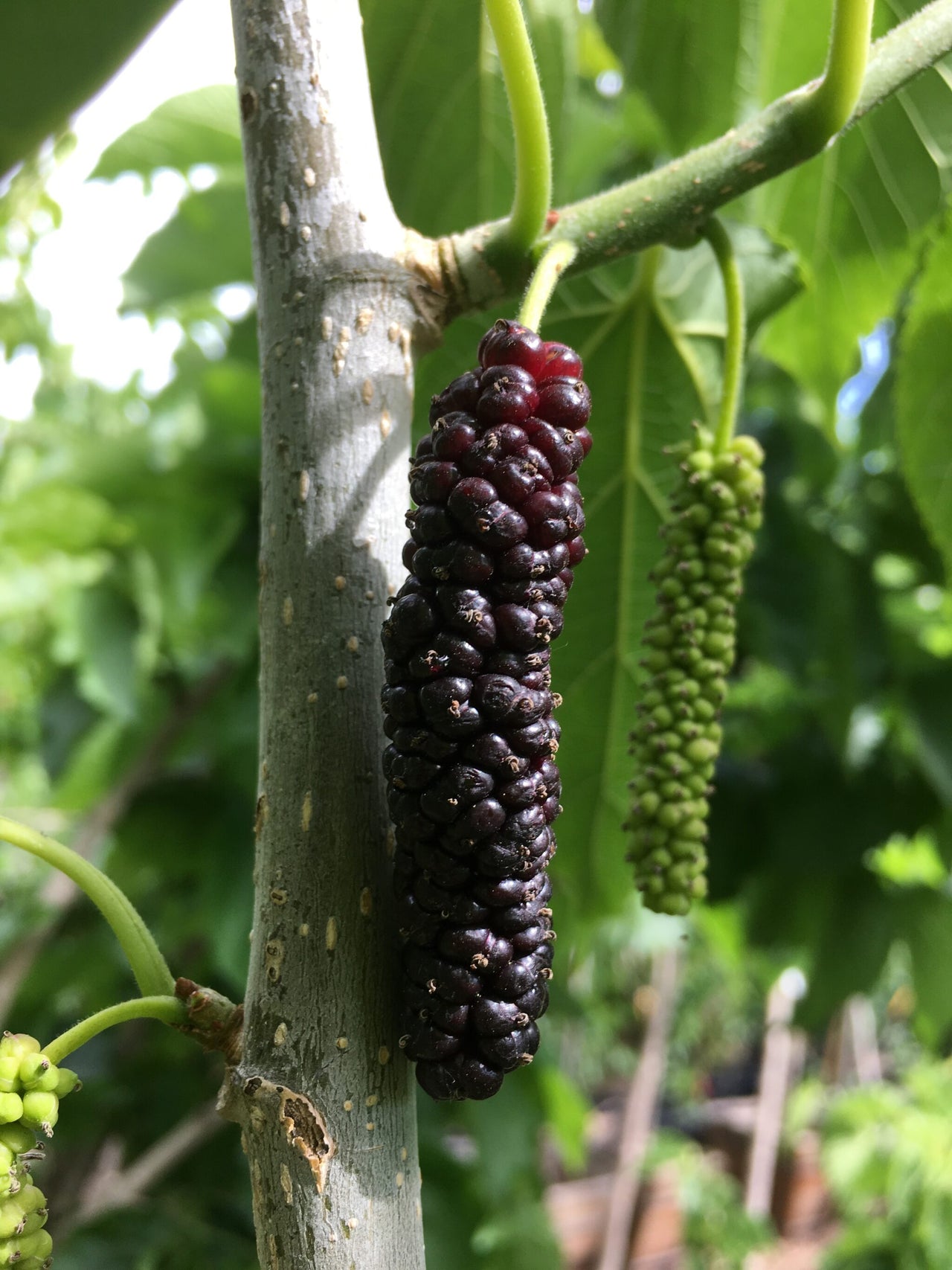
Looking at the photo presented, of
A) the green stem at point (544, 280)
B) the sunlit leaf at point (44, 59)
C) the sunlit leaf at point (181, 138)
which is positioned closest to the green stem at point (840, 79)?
the green stem at point (544, 280)

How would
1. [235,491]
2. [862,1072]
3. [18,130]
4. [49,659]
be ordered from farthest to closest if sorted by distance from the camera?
1. [862,1072]
2. [49,659]
3. [235,491]
4. [18,130]

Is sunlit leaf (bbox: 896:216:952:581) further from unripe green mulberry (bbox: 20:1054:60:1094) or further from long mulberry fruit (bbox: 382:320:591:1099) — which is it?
unripe green mulberry (bbox: 20:1054:60:1094)

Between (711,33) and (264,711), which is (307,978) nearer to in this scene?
(264,711)

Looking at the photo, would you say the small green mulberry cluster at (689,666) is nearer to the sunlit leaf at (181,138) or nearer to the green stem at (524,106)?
the green stem at (524,106)

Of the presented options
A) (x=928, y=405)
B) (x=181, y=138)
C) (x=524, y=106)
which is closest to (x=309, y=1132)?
(x=524, y=106)

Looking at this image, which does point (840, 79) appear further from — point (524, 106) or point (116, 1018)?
point (116, 1018)

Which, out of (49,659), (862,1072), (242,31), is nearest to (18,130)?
(242,31)
